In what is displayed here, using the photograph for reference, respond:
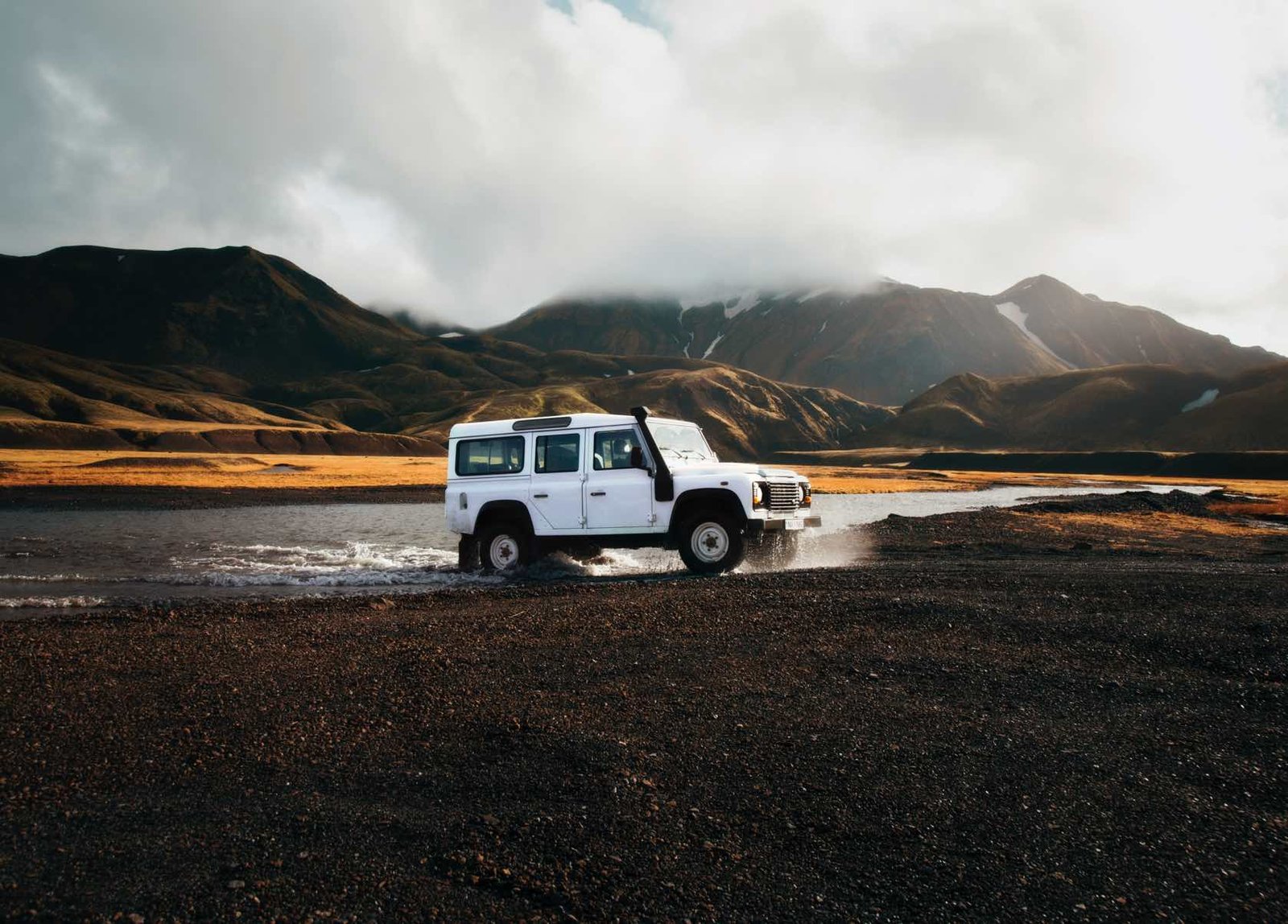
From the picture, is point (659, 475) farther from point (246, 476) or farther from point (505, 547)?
point (246, 476)

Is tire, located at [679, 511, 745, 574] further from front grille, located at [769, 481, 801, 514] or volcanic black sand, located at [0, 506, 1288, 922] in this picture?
volcanic black sand, located at [0, 506, 1288, 922]

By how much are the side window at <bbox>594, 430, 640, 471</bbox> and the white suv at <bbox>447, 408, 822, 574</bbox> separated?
0.7 inches

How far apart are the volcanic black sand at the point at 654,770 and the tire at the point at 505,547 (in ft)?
20.0

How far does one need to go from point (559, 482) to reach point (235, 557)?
10.6 meters

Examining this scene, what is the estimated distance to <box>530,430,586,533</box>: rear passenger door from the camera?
1571cm

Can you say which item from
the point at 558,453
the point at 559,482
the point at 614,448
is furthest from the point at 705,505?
Result: the point at 558,453

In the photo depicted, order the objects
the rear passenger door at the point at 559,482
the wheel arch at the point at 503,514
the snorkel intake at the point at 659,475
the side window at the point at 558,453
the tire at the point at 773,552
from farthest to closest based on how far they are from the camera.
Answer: the tire at the point at 773,552
the wheel arch at the point at 503,514
the side window at the point at 558,453
the rear passenger door at the point at 559,482
the snorkel intake at the point at 659,475

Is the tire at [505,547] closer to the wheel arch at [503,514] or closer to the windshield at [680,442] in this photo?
the wheel arch at [503,514]

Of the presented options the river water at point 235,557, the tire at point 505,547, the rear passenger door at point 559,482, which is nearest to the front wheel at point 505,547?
the tire at point 505,547

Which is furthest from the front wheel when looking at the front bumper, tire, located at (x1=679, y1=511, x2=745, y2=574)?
the front bumper

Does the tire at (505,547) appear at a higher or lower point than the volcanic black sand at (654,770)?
higher

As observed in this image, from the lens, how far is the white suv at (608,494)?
1498 cm

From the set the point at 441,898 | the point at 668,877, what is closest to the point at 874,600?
the point at 668,877

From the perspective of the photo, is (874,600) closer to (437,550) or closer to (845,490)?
(437,550)
